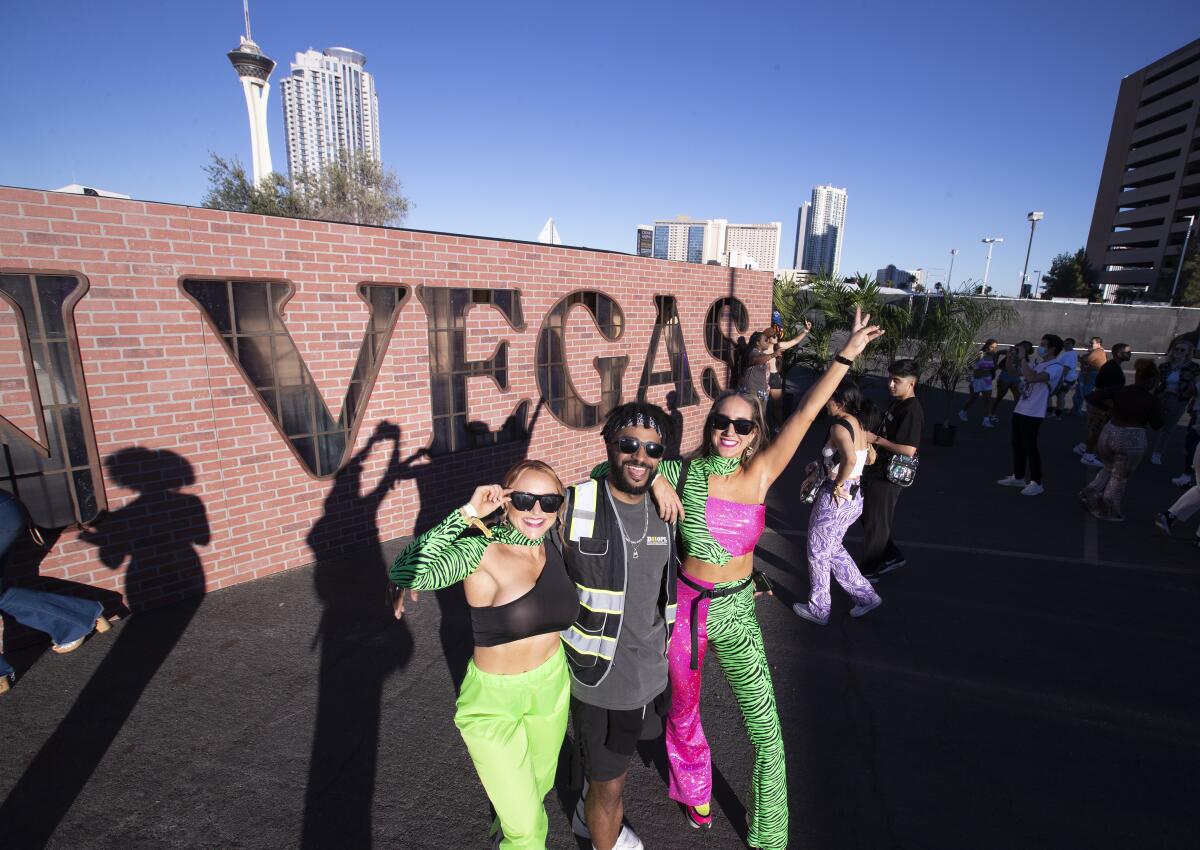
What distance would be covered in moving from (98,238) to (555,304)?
4.30 metres

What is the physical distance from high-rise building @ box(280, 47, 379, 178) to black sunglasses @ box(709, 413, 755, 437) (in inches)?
5822

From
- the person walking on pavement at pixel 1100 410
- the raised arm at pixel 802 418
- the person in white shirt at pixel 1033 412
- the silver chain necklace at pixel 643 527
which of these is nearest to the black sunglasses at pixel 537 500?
the silver chain necklace at pixel 643 527

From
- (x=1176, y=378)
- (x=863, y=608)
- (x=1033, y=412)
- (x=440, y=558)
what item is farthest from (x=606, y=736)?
(x=1176, y=378)

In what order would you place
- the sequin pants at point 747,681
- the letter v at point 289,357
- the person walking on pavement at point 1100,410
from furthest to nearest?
the person walking on pavement at point 1100,410 → the letter v at point 289,357 → the sequin pants at point 747,681

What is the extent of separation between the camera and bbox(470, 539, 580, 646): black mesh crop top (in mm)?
2033

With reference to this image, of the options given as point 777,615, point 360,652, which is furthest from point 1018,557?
point 360,652

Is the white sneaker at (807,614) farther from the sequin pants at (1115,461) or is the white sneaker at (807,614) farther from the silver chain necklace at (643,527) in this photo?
the sequin pants at (1115,461)

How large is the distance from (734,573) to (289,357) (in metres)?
4.28

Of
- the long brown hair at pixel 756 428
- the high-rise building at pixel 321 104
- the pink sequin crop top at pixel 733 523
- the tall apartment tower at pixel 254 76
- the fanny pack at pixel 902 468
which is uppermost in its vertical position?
the high-rise building at pixel 321 104

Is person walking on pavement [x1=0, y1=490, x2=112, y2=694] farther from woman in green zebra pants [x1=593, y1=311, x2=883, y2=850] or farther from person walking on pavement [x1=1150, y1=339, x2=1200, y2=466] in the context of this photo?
person walking on pavement [x1=1150, y1=339, x2=1200, y2=466]

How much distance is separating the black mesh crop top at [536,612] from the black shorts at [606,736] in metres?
0.40

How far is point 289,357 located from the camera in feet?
16.7

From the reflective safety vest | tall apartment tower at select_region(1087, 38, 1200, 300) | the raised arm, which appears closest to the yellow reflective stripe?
the reflective safety vest

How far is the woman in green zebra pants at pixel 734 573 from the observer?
2535 mm
